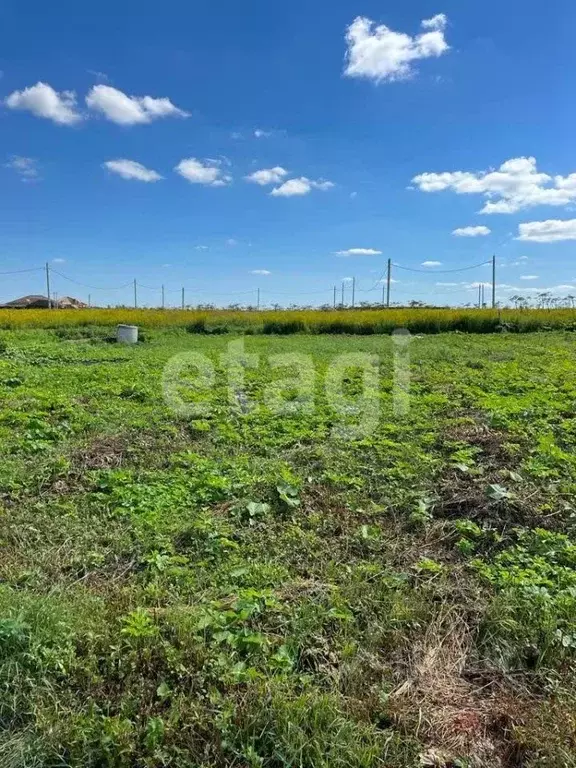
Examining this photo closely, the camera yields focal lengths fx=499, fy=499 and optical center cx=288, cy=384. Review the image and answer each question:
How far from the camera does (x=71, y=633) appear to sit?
6.37ft

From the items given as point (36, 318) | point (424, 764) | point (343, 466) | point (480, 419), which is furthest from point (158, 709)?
point (36, 318)

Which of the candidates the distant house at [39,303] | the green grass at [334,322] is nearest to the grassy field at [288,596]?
the green grass at [334,322]

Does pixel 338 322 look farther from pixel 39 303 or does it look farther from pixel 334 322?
pixel 39 303

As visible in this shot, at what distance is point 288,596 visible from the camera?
2271 mm

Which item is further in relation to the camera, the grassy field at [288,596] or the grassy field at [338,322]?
the grassy field at [338,322]

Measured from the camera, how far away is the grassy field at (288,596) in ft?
5.28

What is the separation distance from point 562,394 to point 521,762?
4.91m

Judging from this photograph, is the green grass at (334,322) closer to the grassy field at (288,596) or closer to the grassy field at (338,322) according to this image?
the grassy field at (338,322)

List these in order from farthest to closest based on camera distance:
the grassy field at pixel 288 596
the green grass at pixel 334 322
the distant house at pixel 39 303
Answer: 1. the distant house at pixel 39 303
2. the green grass at pixel 334 322
3. the grassy field at pixel 288 596

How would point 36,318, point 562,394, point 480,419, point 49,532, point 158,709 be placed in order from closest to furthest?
point 158,709
point 49,532
point 480,419
point 562,394
point 36,318

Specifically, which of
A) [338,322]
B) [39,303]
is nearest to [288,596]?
[338,322]

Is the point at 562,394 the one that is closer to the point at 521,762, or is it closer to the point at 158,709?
the point at 521,762

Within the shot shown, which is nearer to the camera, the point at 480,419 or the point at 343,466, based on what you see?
the point at 343,466

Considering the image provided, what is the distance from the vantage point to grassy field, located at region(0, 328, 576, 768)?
1610 millimetres
